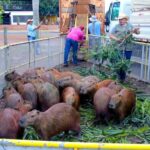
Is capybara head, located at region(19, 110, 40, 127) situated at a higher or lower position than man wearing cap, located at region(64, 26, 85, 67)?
lower

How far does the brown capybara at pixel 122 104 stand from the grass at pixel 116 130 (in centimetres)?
12

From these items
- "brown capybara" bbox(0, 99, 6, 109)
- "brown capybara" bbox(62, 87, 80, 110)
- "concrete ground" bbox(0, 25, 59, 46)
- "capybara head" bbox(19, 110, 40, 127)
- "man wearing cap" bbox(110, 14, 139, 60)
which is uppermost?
"man wearing cap" bbox(110, 14, 139, 60)

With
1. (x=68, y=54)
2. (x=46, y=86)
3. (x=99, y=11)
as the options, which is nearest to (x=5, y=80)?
(x=46, y=86)

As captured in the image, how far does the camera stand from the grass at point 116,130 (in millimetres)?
6328

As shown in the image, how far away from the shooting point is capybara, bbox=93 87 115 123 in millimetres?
7051

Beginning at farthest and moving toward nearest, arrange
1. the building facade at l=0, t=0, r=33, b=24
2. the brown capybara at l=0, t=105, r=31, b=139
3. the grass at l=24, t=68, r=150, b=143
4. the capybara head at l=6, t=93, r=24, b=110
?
1. the building facade at l=0, t=0, r=33, b=24
2. the capybara head at l=6, t=93, r=24, b=110
3. the grass at l=24, t=68, r=150, b=143
4. the brown capybara at l=0, t=105, r=31, b=139

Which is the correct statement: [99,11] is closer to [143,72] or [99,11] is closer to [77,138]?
[143,72]

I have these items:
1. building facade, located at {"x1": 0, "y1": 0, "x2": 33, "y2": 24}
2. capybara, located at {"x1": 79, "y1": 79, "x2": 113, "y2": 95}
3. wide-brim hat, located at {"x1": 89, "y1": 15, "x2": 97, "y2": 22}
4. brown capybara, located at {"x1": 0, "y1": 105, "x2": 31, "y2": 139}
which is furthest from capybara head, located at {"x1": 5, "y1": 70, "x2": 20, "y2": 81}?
building facade, located at {"x1": 0, "y1": 0, "x2": 33, "y2": 24}

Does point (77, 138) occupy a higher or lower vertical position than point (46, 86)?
lower

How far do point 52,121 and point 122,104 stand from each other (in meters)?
1.54

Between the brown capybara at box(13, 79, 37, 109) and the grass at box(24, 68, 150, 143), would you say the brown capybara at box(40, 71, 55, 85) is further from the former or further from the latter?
the grass at box(24, 68, 150, 143)

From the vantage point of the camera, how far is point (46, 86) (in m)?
7.76

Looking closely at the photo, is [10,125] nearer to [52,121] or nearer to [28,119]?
[28,119]

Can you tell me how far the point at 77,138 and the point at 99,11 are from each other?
35.9 feet
